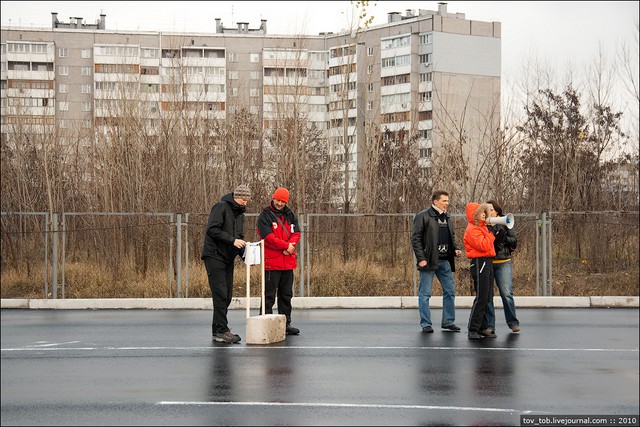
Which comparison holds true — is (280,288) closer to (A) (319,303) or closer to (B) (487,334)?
(B) (487,334)

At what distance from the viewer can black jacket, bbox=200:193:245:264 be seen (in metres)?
15.0

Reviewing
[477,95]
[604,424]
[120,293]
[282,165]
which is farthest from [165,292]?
[477,95]

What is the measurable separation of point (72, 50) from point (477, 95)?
140ft

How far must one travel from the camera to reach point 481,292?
610 inches

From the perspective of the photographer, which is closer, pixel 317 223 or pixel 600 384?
pixel 600 384

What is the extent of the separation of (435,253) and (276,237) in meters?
2.43

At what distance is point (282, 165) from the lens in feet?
102

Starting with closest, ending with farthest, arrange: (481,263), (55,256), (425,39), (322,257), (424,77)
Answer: (481,263) < (55,256) < (322,257) < (425,39) < (424,77)

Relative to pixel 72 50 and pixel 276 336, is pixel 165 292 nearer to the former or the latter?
pixel 276 336

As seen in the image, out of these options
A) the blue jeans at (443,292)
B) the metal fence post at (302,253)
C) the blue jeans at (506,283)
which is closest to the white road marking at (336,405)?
the blue jeans at (506,283)

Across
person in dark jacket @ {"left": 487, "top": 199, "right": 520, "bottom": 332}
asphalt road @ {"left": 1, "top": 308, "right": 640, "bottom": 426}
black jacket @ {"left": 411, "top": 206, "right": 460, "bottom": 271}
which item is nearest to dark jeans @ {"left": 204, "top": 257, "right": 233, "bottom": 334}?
asphalt road @ {"left": 1, "top": 308, "right": 640, "bottom": 426}

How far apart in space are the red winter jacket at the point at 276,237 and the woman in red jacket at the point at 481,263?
2502mm

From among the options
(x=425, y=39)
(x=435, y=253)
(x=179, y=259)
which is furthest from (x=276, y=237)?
(x=425, y=39)

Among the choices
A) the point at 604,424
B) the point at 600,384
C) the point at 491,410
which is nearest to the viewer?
the point at 604,424
